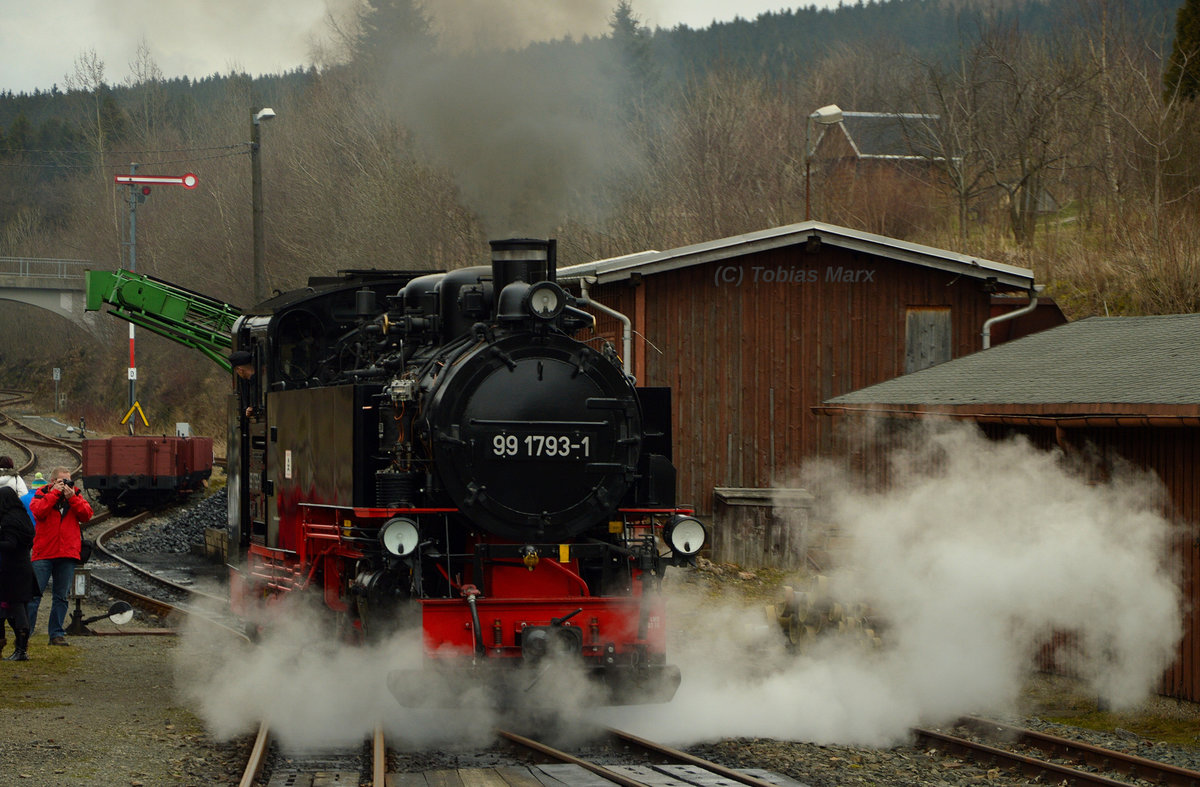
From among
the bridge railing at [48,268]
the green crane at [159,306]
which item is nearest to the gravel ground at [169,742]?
the green crane at [159,306]

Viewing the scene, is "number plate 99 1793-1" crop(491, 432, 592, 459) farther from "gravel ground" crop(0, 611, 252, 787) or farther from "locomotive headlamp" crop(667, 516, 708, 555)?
"gravel ground" crop(0, 611, 252, 787)

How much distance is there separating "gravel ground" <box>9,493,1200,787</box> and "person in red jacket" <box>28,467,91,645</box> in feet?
2.87

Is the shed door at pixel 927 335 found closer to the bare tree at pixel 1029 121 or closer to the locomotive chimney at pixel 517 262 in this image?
the locomotive chimney at pixel 517 262

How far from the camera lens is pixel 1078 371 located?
10.5 meters

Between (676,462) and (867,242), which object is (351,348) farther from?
(867,242)

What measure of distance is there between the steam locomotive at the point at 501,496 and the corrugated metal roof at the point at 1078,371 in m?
3.14

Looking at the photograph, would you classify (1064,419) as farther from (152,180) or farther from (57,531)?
(152,180)

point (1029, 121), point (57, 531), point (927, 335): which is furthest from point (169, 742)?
point (1029, 121)

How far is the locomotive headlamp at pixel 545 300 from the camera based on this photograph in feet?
25.8

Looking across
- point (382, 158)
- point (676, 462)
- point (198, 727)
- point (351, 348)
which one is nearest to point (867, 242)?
point (676, 462)

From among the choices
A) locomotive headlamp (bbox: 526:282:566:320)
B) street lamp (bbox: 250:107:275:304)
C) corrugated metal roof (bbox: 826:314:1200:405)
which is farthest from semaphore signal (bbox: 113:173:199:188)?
locomotive headlamp (bbox: 526:282:566:320)

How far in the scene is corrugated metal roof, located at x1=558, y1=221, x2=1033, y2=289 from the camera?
15.5 metres

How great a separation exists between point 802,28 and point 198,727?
85.7 meters

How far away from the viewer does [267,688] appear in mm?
8898
